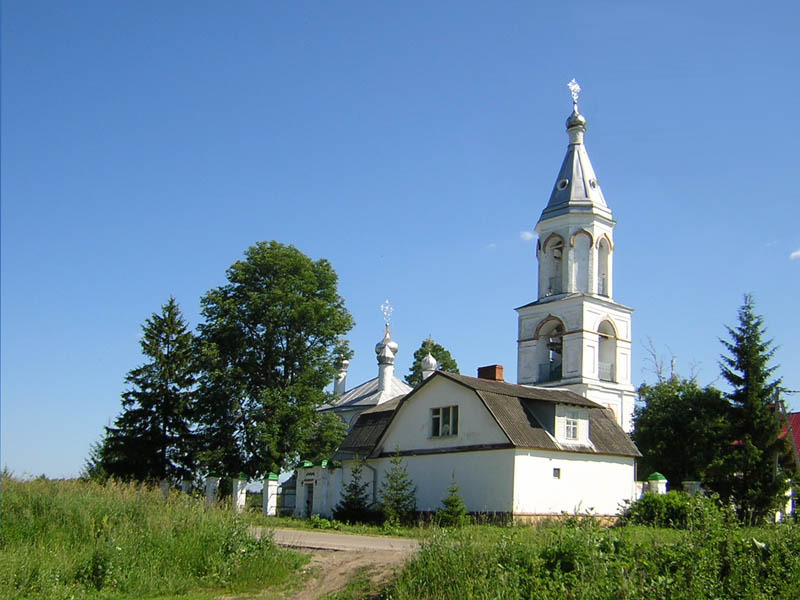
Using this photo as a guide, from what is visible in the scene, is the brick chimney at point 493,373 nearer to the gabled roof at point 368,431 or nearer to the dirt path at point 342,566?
the gabled roof at point 368,431

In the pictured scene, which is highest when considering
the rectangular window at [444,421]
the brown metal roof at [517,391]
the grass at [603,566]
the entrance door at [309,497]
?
the brown metal roof at [517,391]

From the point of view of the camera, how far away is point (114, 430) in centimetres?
3628

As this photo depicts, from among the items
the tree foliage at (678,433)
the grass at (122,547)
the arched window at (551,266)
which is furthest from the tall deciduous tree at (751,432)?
the grass at (122,547)

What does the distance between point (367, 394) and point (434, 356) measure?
714cm

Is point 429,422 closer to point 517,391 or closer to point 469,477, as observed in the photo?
point 469,477

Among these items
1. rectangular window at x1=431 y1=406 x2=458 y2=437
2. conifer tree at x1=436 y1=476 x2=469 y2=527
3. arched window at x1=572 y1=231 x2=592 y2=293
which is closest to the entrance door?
rectangular window at x1=431 y1=406 x2=458 y2=437

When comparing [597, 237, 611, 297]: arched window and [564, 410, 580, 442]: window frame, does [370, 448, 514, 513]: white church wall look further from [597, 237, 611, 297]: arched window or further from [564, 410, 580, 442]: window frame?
[597, 237, 611, 297]: arched window

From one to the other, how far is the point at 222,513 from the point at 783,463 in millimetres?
22658

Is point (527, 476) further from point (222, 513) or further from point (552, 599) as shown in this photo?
point (552, 599)

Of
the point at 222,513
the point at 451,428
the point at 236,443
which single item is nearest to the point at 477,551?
the point at 222,513

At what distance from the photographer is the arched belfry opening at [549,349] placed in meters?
38.5

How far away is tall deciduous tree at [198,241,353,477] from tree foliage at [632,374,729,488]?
47.2ft

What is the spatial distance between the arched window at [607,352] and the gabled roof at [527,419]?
24.3ft

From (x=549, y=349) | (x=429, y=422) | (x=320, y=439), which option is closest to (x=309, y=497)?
(x=320, y=439)
